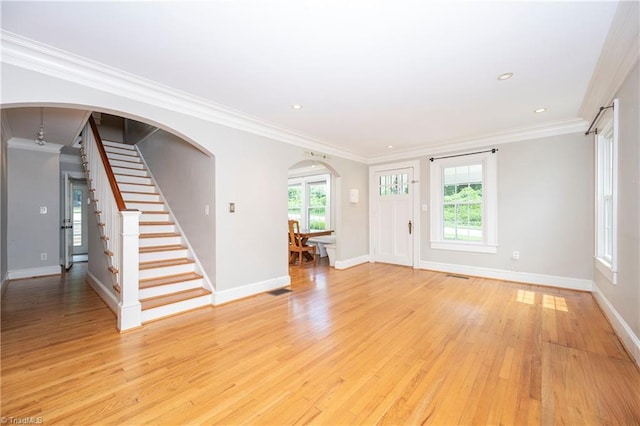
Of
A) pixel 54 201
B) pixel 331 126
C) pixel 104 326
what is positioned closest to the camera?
pixel 104 326

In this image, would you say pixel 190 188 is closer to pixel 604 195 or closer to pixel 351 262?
pixel 351 262

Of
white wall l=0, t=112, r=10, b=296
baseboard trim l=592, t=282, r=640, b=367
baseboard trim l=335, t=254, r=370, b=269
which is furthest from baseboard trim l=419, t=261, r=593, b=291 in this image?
white wall l=0, t=112, r=10, b=296

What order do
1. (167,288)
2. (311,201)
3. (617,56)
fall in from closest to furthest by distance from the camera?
(617,56)
(167,288)
(311,201)

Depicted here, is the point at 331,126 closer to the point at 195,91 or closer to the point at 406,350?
the point at 195,91

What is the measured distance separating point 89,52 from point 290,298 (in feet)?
11.1

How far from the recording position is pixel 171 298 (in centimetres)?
338

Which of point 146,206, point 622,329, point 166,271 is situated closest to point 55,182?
point 146,206

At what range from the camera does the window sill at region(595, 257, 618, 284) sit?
9.20 feet

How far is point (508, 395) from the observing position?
1817mm

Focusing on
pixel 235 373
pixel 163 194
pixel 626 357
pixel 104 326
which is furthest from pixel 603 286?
pixel 163 194

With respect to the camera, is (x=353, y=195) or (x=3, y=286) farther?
(x=353, y=195)

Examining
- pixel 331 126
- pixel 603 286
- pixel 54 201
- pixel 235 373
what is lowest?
pixel 235 373

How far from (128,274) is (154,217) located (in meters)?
2.04

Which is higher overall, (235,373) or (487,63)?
(487,63)
